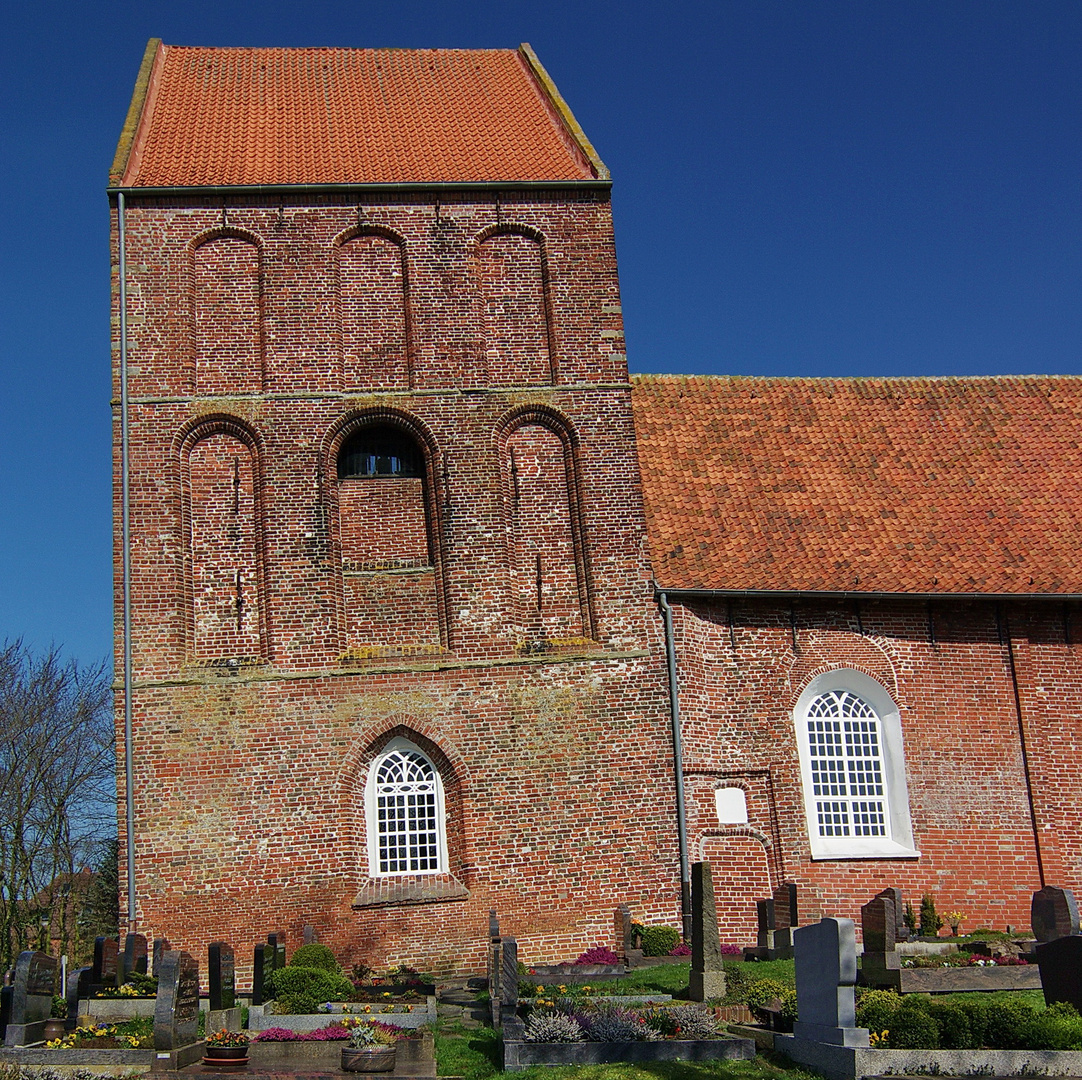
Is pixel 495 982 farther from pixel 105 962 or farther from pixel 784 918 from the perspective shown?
pixel 784 918

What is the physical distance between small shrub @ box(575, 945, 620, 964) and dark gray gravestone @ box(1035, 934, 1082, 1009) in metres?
6.90

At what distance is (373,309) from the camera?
2159 cm

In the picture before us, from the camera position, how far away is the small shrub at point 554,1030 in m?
12.8

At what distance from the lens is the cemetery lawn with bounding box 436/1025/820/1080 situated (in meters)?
11.6

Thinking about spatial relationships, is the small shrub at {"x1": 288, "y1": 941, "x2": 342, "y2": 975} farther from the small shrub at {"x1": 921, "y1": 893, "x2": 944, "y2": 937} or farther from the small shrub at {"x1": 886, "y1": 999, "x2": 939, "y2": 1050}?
the small shrub at {"x1": 921, "y1": 893, "x2": 944, "y2": 937}

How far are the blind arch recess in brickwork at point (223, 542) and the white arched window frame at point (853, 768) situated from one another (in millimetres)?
8315

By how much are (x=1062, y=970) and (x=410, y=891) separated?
9.38 metres

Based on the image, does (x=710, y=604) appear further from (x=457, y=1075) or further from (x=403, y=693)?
(x=457, y=1075)

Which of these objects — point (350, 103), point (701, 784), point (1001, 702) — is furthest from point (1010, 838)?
A: point (350, 103)

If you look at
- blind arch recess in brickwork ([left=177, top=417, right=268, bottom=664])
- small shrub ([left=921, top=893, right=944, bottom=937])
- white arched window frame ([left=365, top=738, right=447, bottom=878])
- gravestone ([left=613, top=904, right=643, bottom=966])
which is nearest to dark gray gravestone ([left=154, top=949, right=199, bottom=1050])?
white arched window frame ([left=365, top=738, right=447, bottom=878])

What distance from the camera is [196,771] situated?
18.9m

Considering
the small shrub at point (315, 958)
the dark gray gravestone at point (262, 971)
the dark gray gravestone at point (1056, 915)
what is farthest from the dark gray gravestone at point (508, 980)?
the dark gray gravestone at point (1056, 915)

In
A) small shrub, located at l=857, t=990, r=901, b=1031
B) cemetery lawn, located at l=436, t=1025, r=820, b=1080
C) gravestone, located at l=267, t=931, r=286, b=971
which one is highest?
gravestone, located at l=267, t=931, r=286, b=971

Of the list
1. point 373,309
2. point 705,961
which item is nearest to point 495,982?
point 705,961
